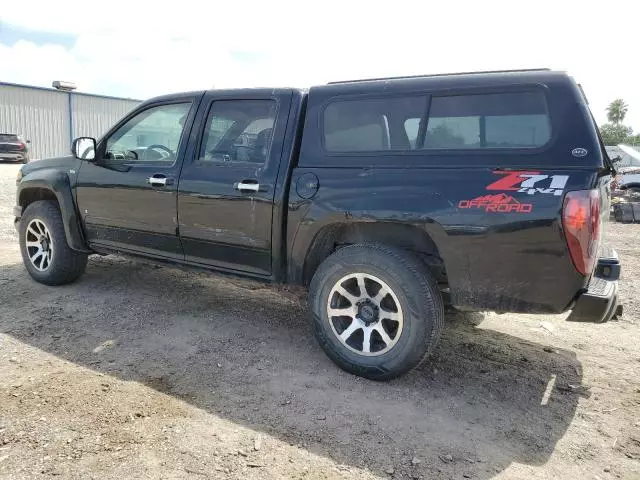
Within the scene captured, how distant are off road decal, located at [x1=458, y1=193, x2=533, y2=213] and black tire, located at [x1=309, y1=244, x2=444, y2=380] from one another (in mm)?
528

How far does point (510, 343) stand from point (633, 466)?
1.57m

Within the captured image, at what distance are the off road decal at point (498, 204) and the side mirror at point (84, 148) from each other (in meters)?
3.35

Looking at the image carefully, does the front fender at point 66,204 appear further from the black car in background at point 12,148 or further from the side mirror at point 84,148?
the black car in background at point 12,148

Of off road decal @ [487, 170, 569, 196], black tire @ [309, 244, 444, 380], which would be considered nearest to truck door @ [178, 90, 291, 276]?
black tire @ [309, 244, 444, 380]

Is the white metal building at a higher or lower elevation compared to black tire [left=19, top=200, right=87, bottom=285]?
higher

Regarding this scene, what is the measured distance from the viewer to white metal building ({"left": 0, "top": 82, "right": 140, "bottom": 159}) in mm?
24234

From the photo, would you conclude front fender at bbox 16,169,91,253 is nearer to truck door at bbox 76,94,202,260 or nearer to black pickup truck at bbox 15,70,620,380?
truck door at bbox 76,94,202,260

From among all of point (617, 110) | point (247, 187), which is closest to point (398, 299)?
point (247, 187)

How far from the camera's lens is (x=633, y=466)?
2.53 meters

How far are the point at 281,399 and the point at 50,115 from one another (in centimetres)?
2727

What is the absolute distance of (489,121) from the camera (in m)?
3.00

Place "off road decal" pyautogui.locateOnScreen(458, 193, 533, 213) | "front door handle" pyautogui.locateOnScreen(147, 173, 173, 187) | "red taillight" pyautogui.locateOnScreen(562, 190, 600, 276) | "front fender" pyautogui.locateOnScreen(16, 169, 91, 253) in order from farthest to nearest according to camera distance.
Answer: "front fender" pyautogui.locateOnScreen(16, 169, 91, 253), "front door handle" pyautogui.locateOnScreen(147, 173, 173, 187), "off road decal" pyautogui.locateOnScreen(458, 193, 533, 213), "red taillight" pyautogui.locateOnScreen(562, 190, 600, 276)

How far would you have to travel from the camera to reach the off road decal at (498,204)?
2789 millimetres

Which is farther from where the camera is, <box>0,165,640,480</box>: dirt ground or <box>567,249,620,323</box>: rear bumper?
<box>567,249,620,323</box>: rear bumper
